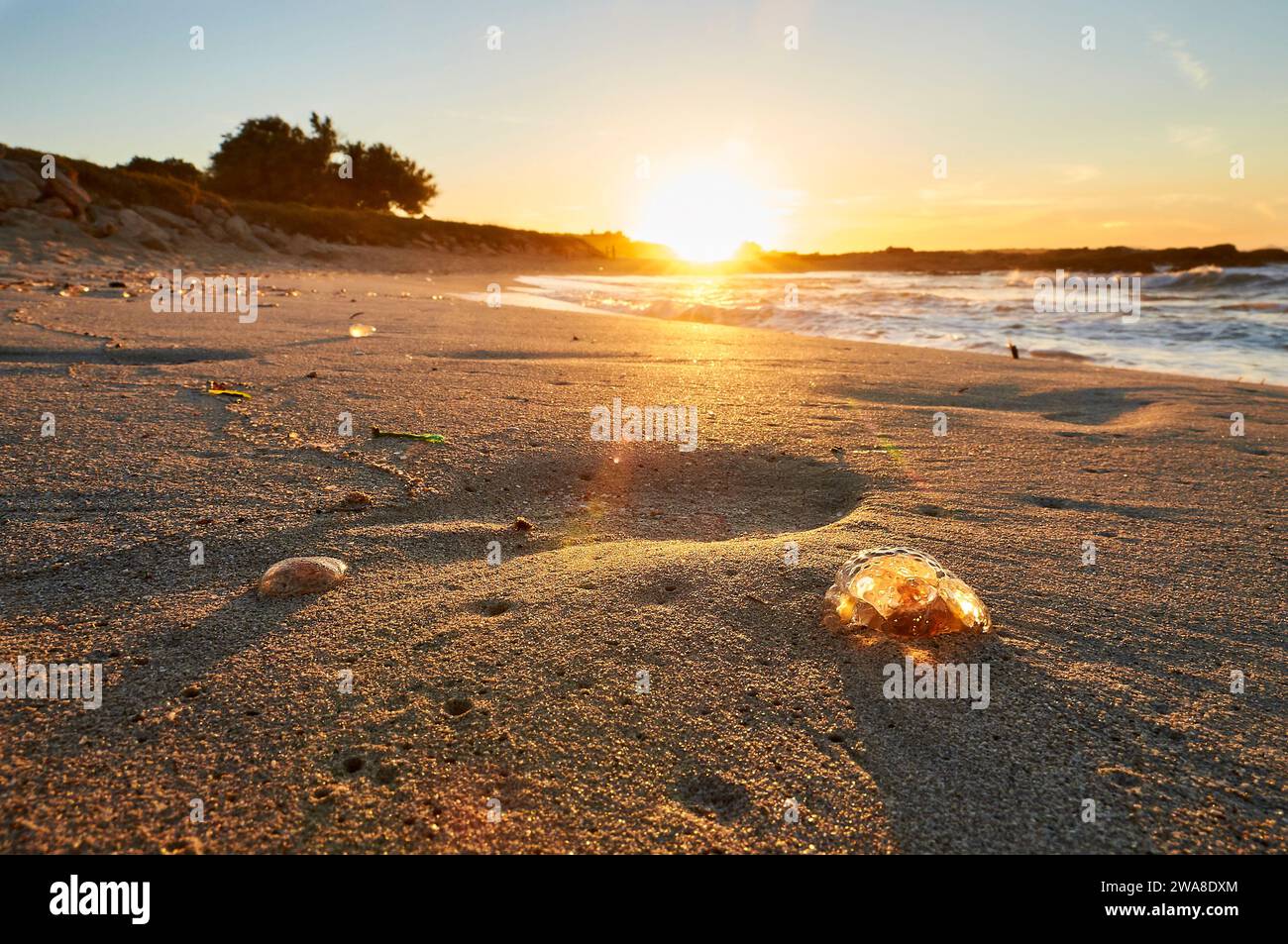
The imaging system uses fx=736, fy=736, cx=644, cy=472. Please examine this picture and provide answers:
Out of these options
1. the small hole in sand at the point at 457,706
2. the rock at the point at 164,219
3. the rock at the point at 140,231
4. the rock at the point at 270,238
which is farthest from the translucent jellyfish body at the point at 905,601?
the rock at the point at 270,238

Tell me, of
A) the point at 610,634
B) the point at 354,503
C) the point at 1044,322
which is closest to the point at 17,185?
the point at 354,503

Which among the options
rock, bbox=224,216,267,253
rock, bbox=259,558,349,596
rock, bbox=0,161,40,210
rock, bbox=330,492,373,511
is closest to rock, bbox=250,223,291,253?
rock, bbox=224,216,267,253

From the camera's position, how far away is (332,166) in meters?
38.3

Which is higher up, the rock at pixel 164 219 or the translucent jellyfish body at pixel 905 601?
the rock at pixel 164 219

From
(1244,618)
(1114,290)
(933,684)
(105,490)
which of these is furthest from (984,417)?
(1114,290)

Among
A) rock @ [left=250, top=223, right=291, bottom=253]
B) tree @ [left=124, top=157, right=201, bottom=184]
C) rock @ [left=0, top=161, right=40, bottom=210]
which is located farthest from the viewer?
tree @ [left=124, top=157, right=201, bottom=184]

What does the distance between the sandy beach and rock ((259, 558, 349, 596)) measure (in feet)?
0.14

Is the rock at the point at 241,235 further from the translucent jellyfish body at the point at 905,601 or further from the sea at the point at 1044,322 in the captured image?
the translucent jellyfish body at the point at 905,601

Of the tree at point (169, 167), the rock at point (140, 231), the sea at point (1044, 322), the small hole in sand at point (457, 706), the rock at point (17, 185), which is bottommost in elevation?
the small hole in sand at point (457, 706)

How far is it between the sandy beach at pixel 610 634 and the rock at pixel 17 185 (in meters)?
12.2

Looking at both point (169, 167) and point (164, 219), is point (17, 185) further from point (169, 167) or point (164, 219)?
point (169, 167)

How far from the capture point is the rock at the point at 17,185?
12352 millimetres

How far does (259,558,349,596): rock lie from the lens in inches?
68.4

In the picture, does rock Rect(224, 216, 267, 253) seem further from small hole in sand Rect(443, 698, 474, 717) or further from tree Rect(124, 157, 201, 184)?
small hole in sand Rect(443, 698, 474, 717)
